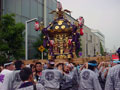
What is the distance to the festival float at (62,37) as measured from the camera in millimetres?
14273

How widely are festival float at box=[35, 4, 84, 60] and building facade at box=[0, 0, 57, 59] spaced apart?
7.33 meters

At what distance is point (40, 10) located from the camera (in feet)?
97.5

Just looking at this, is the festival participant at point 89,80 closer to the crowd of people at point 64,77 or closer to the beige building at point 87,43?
the crowd of people at point 64,77

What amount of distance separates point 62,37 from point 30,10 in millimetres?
13276

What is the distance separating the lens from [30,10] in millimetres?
26500

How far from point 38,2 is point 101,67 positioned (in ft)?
79.0

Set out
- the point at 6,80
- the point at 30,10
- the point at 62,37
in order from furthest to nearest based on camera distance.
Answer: the point at 30,10 → the point at 62,37 → the point at 6,80

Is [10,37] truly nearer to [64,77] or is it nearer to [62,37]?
[62,37]

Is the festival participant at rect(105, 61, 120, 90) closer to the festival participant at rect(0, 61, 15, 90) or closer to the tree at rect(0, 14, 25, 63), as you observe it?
the festival participant at rect(0, 61, 15, 90)

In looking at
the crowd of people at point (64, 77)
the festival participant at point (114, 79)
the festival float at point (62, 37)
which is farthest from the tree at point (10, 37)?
the festival participant at point (114, 79)

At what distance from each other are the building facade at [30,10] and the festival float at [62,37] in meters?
7.33

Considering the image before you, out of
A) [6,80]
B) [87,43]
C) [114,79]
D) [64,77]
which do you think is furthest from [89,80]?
[87,43]

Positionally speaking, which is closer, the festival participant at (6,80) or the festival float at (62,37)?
the festival participant at (6,80)

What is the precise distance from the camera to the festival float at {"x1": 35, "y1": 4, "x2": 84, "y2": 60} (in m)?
14.3
